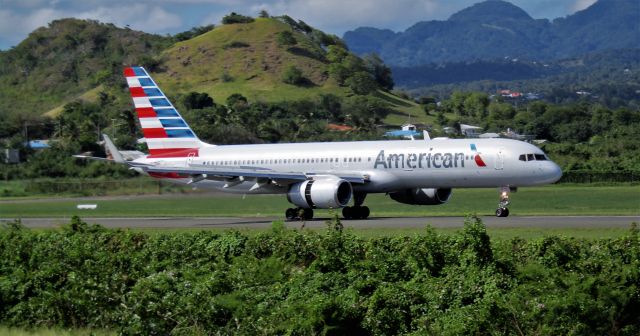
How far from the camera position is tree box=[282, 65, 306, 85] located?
193500 millimetres

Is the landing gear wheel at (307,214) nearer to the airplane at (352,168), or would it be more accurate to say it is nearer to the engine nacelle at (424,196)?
the airplane at (352,168)

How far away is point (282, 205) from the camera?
55.5 meters

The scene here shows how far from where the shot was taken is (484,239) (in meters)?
20.4

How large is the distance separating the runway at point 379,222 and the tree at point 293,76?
144 meters

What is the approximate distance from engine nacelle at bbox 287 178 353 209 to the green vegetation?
1887 centimetres

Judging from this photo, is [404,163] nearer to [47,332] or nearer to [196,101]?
[47,332]

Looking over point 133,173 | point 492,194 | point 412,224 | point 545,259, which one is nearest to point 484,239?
point 545,259

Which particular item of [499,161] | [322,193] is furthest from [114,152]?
[499,161]

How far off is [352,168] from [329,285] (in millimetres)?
27062

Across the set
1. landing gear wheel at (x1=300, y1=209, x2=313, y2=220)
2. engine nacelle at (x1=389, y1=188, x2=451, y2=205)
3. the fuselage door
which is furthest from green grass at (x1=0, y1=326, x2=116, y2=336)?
engine nacelle at (x1=389, y1=188, x2=451, y2=205)

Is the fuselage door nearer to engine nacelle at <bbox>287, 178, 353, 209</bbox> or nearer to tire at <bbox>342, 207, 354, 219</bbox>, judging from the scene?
engine nacelle at <bbox>287, 178, 353, 209</bbox>

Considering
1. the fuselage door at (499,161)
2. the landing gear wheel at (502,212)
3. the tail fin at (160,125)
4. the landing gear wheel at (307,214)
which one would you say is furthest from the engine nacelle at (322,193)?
the tail fin at (160,125)

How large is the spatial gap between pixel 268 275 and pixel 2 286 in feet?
20.3

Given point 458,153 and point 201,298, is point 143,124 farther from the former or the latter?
point 201,298
